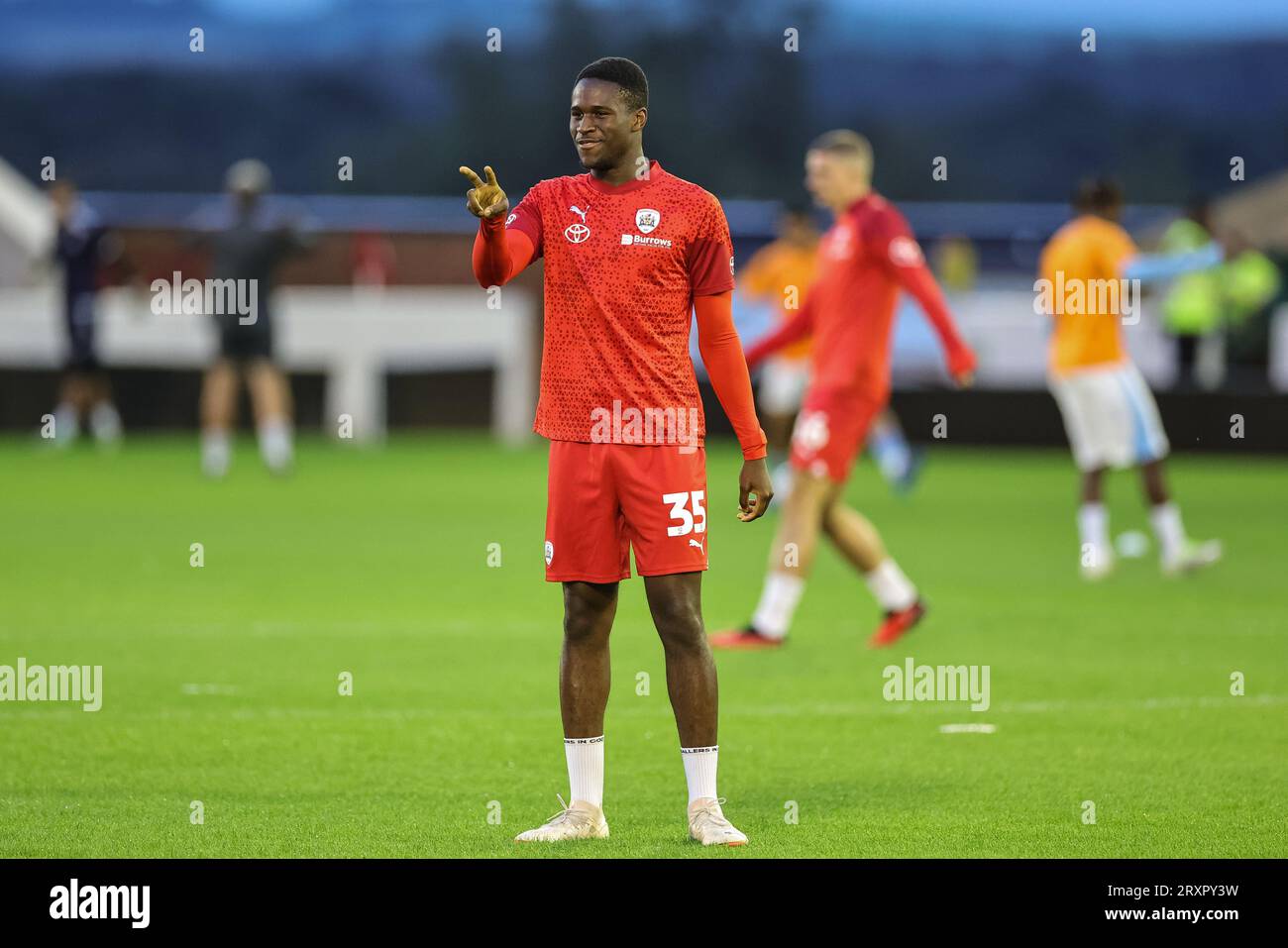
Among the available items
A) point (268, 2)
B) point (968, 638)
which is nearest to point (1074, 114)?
point (268, 2)

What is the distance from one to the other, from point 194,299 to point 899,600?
656 inches

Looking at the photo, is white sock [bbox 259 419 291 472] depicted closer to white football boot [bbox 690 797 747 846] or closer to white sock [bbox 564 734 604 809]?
white sock [bbox 564 734 604 809]

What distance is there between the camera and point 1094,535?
1420 centimetres

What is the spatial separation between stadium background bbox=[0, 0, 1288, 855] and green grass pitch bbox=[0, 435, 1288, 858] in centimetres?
3

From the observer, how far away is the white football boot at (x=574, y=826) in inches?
259

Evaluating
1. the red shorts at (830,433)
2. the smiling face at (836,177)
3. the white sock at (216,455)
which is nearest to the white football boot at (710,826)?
the red shorts at (830,433)

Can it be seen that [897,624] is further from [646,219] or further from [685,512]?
[646,219]

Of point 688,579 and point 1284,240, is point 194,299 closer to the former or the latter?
point 688,579

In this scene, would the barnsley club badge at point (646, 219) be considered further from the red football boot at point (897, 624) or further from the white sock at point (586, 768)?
the red football boot at point (897, 624)

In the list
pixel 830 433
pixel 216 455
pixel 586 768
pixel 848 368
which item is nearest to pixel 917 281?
pixel 848 368

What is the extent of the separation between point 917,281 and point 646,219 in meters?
4.72

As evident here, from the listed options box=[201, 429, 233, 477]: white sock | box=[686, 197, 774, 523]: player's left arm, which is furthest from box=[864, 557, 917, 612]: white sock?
box=[201, 429, 233, 477]: white sock

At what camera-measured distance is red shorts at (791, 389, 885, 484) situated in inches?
432

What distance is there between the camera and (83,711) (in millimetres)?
8977
